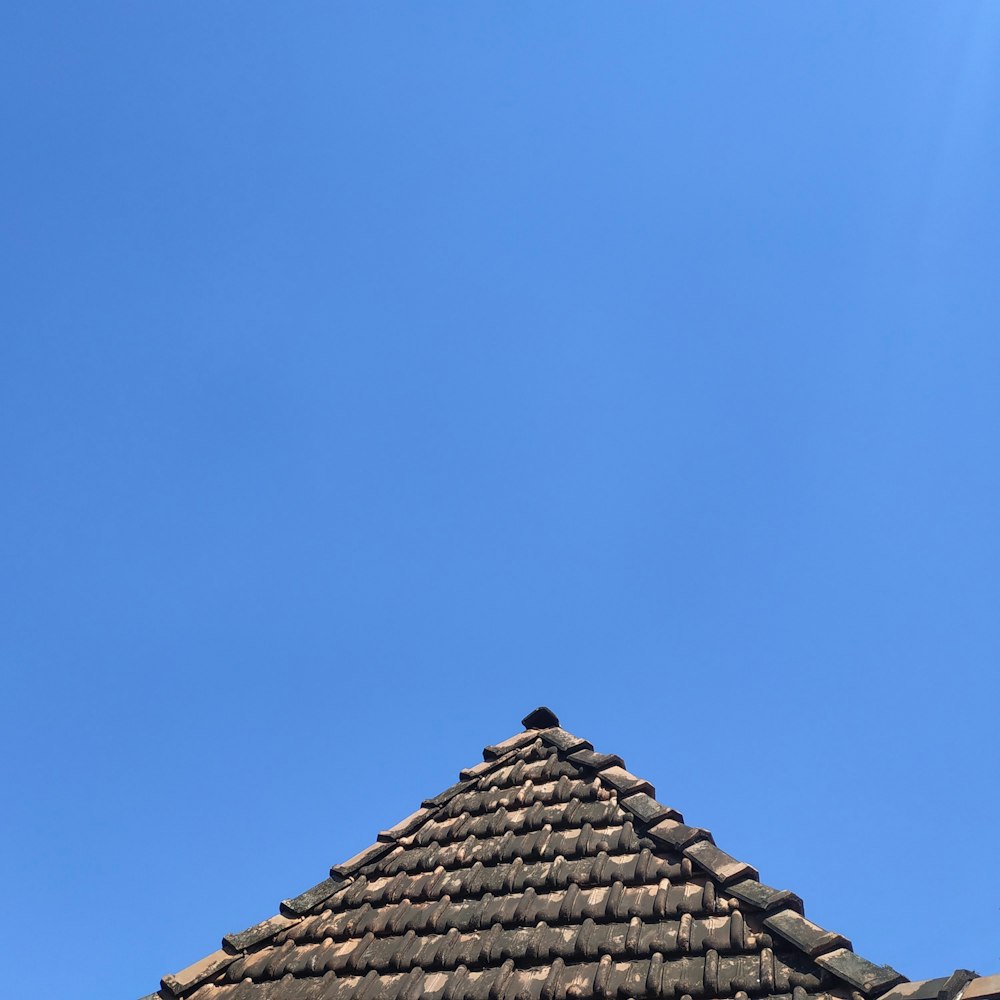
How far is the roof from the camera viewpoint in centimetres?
347

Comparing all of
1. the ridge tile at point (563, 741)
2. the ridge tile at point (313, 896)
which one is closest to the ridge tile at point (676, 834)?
the ridge tile at point (563, 741)

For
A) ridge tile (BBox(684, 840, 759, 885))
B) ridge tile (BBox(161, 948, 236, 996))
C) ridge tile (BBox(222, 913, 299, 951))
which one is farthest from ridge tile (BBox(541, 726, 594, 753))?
ridge tile (BBox(161, 948, 236, 996))

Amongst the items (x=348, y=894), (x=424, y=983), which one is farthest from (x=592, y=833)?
(x=348, y=894)

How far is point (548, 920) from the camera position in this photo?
416 cm

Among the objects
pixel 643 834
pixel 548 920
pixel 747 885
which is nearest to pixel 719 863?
pixel 747 885

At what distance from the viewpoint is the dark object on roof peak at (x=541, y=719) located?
6543 millimetres

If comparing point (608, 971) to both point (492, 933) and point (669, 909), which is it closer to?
point (669, 909)

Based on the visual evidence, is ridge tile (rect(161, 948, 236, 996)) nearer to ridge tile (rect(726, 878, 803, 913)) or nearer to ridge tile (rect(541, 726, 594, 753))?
ridge tile (rect(541, 726, 594, 753))

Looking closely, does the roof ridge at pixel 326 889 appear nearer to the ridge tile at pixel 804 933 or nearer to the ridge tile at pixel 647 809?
the ridge tile at pixel 647 809

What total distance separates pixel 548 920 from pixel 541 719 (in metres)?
2.45

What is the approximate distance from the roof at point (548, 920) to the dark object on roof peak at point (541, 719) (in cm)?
47

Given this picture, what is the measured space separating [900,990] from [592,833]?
1.94 m

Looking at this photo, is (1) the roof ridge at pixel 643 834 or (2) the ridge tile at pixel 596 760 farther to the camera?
(2) the ridge tile at pixel 596 760

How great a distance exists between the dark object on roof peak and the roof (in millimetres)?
468
